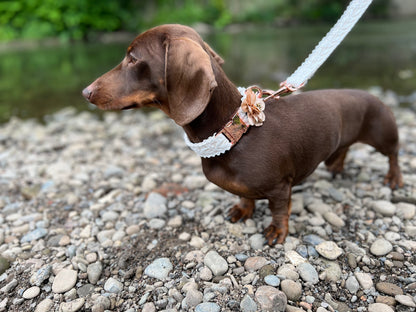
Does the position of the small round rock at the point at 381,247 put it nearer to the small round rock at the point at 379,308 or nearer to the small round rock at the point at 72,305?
the small round rock at the point at 379,308

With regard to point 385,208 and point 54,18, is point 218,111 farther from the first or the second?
point 54,18

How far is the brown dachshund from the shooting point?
2049 mm

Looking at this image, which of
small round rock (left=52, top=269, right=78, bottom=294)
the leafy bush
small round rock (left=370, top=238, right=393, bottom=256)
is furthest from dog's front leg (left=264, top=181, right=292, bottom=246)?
the leafy bush

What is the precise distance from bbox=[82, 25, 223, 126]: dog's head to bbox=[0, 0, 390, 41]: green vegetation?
18.8 meters

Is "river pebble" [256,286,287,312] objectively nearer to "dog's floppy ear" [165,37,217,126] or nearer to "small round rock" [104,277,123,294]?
"small round rock" [104,277,123,294]

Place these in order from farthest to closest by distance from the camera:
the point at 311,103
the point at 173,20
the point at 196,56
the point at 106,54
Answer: the point at 173,20 < the point at 106,54 < the point at 311,103 < the point at 196,56

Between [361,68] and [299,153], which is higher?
[299,153]

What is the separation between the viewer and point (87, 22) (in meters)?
19.2

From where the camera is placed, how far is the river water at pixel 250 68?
7980 mm

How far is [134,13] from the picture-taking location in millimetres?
21609

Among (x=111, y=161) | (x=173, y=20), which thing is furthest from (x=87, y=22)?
(x=111, y=161)

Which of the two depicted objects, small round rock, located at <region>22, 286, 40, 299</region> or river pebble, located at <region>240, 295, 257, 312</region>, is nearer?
river pebble, located at <region>240, 295, 257, 312</region>

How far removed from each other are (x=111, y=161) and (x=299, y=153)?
113 inches

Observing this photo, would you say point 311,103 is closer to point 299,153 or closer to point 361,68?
point 299,153
